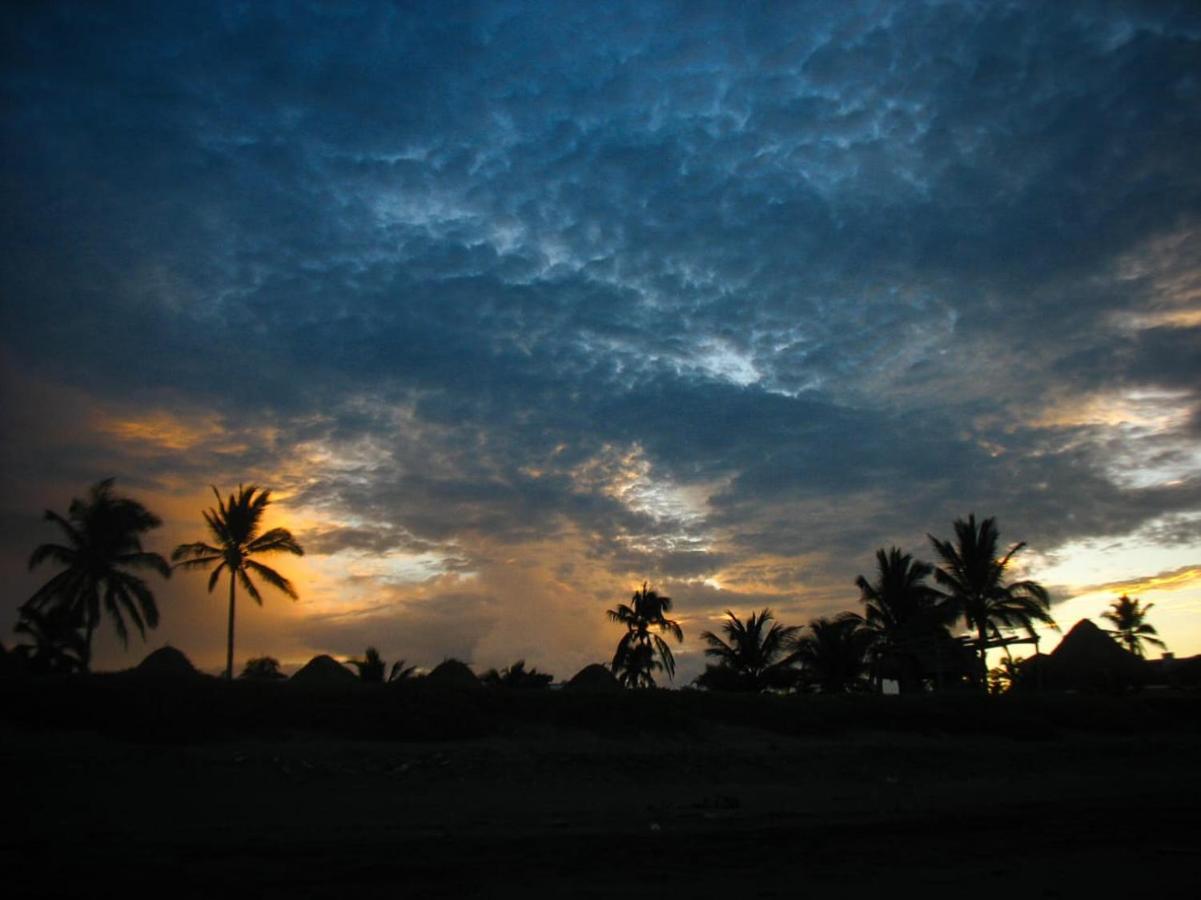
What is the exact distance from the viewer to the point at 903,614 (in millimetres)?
34625

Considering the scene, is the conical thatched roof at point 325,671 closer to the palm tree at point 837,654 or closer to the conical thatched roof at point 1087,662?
the palm tree at point 837,654

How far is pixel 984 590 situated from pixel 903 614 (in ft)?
11.0

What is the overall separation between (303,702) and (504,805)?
23.3ft

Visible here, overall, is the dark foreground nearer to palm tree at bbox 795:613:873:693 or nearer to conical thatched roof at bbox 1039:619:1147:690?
palm tree at bbox 795:613:873:693

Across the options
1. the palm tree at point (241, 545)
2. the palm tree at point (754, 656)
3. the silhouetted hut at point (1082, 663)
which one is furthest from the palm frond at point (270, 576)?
the silhouetted hut at point (1082, 663)

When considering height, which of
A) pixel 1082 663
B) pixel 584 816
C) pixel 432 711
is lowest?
pixel 584 816

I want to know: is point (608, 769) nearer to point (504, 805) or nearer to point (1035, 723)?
point (504, 805)

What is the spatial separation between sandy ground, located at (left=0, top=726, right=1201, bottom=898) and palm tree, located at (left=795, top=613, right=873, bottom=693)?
13305 millimetres

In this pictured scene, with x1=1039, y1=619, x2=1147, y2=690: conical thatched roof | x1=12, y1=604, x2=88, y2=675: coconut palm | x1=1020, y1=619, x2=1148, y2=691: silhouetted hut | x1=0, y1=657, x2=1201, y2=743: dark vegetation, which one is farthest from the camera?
x1=1020, y1=619, x2=1148, y2=691: silhouetted hut

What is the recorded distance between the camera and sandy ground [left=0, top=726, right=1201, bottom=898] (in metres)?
7.87

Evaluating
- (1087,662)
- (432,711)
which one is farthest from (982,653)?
→ (432,711)

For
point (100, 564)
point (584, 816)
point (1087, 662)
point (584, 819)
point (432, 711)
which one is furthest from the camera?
point (1087, 662)

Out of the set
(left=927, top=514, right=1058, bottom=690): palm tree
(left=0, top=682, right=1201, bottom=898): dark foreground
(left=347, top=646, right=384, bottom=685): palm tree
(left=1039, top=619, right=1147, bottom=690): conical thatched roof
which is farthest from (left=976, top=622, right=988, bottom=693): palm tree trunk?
(left=347, top=646, right=384, bottom=685): palm tree

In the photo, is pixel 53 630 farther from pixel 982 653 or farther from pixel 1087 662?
pixel 1087 662
